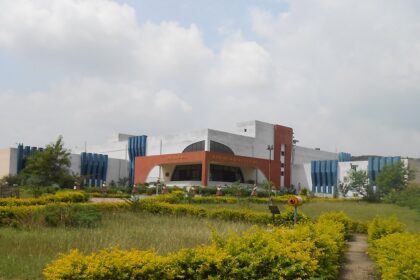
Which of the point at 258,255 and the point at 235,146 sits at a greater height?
the point at 235,146

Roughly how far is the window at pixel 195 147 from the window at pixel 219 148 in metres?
1.03

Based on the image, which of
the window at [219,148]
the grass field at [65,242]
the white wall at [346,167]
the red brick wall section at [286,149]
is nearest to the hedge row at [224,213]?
the grass field at [65,242]

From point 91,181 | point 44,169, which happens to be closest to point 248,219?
point 44,169

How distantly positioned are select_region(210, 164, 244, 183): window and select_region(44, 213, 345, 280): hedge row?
4575 centimetres

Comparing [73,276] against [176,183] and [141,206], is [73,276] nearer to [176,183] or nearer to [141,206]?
[141,206]

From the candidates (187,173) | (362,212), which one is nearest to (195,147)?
(187,173)

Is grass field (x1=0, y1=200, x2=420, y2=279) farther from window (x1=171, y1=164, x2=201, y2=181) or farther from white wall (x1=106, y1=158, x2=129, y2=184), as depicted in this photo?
white wall (x1=106, y1=158, x2=129, y2=184)

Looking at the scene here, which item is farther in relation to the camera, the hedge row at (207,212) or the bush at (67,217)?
the hedge row at (207,212)

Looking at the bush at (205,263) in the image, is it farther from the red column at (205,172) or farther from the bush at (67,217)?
the red column at (205,172)

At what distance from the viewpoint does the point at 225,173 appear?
176 ft

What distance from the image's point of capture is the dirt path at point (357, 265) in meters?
8.10

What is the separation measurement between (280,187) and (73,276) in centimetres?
5190

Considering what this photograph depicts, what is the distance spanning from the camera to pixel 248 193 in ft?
134

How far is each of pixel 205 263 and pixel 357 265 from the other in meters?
4.98
